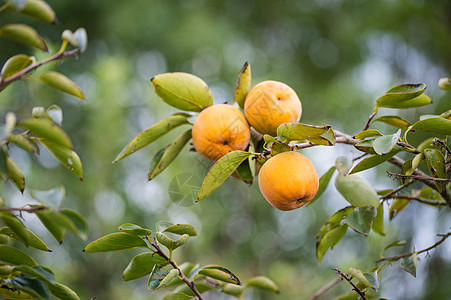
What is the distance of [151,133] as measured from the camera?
23.0 inches

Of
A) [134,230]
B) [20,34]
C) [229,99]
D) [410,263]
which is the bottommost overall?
[229,99]

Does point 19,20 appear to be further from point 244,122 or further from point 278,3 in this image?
point 244,122

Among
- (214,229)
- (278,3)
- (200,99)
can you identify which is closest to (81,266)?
(214,229)

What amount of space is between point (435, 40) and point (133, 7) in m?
1.72

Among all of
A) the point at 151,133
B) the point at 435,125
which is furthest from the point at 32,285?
the point at 435,125

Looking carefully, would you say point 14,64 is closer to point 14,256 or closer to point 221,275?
point 14,256

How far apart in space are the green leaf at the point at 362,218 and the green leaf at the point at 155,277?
0.82 feet

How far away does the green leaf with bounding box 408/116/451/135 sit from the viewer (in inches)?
18.2

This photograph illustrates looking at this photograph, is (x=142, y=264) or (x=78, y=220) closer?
(x=78, y=220)

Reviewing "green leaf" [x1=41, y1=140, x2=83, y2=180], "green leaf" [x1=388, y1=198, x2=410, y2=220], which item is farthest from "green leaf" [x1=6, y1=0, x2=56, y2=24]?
"green leaf" [x1=388, y1=198, x2=410, y2=220]

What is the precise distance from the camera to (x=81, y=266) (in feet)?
4.15

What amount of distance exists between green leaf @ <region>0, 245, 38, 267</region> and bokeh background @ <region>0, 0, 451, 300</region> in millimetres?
369

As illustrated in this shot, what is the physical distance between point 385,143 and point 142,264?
32cm

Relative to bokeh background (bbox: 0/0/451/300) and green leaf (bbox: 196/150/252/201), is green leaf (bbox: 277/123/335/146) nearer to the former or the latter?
green leaf (bbox: 196/150/252/201)
